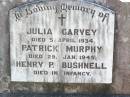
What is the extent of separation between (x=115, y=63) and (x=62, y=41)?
2.31 ft

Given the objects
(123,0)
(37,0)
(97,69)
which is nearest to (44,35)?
(37,0)

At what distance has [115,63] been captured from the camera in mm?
3699

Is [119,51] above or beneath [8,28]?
beneath

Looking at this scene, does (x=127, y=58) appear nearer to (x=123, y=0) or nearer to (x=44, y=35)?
(x=123, y=0)

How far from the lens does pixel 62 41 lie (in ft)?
11.9

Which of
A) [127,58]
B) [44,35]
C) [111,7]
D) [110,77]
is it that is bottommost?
[110,77]

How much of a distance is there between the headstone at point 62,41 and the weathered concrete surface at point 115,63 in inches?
3.6

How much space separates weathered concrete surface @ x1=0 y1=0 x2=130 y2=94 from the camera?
361cm

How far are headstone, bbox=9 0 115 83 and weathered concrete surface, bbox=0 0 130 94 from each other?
0.30 feet

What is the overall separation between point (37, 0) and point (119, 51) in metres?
1.16

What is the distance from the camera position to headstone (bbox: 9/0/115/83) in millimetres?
3570

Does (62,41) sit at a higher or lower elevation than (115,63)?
higher

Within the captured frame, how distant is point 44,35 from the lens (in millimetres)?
3619

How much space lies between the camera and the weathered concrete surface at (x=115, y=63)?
11.8ft
